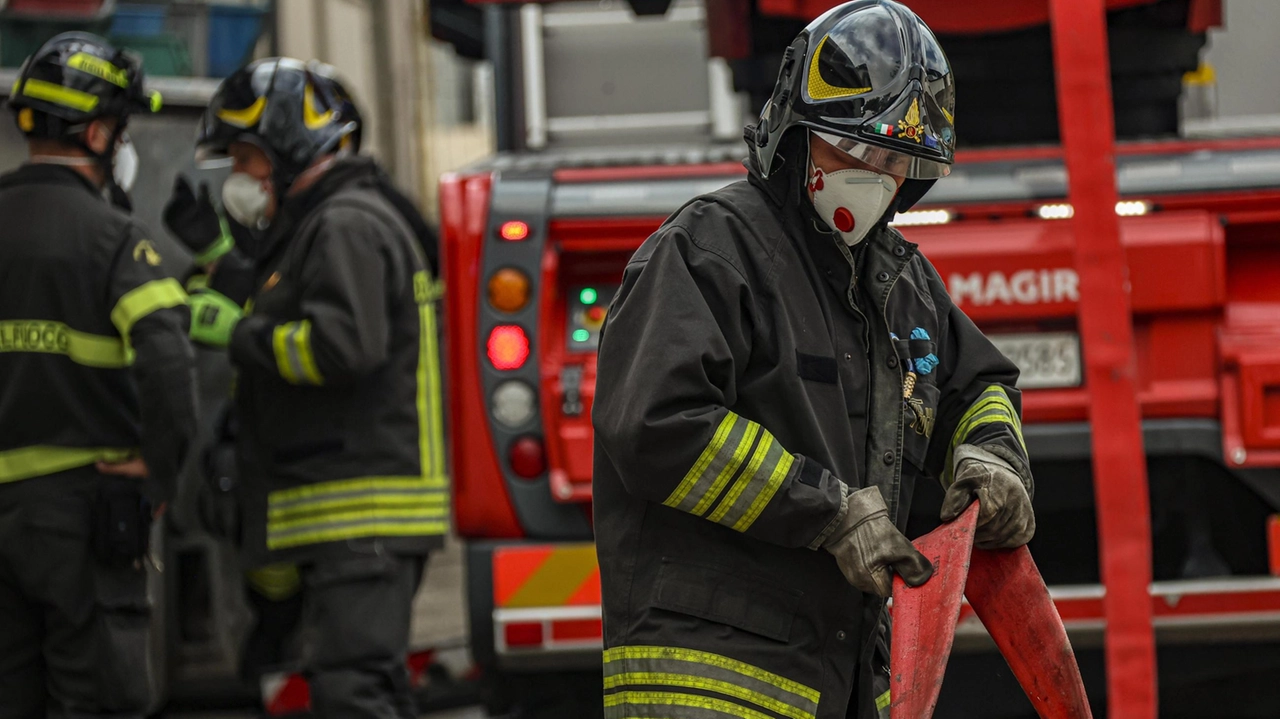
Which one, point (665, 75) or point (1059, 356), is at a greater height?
point (665, 75)

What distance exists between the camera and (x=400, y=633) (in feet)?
14.3

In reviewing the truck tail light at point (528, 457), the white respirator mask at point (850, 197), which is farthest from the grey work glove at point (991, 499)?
the truck tail light at point (528, 457)

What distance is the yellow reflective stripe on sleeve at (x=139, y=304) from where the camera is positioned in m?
3.98

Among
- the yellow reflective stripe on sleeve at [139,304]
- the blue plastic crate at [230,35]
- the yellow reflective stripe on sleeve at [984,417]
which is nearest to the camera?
the yellow reflective stripe on sleeve at [984,417]

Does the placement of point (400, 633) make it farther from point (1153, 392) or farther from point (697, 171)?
point (1153, 392)

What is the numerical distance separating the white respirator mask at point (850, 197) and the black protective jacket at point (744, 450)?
0.03 meters

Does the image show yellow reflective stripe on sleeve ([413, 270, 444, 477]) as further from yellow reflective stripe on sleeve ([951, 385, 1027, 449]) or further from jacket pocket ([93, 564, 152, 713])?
yellow reflective stripe on sleeve ([951, 385, 1027, 449])

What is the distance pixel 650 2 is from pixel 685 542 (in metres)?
2.33

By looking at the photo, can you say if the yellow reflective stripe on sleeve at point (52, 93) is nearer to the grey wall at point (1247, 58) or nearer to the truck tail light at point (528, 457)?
the truck tail light at point (528, 457)

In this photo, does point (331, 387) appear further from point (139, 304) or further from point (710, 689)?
point (710, 689)

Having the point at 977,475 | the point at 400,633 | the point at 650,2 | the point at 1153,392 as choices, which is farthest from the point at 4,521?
the point at 1153,392

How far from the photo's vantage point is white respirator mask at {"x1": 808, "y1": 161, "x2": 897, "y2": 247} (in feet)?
8.40

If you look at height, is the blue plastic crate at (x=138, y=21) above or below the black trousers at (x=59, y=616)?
above

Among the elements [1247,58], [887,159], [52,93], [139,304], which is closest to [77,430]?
[139,304]
